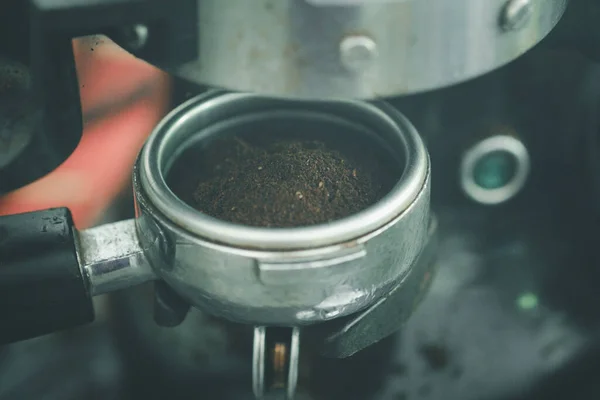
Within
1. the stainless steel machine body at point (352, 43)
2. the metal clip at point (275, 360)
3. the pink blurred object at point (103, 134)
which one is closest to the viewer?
the stainless steel machine body at point (352, 43)

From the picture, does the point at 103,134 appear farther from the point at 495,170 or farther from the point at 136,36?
the point at 495,170

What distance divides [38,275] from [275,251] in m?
0.17

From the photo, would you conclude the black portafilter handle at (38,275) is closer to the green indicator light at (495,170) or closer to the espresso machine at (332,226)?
the espresso machine at (332,226)

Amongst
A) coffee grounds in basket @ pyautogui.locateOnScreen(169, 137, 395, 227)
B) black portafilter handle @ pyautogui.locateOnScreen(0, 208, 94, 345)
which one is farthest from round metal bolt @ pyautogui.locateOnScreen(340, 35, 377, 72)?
black portafilter handle @ pyautogui.locateOnScreen(0, 208, 94, 345)

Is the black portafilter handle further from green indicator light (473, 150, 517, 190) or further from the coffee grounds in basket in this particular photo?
green indicator light (473, 150, 517, 190)

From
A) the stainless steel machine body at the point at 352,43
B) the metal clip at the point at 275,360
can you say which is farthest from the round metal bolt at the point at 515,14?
the metal clip at the point at 275,360

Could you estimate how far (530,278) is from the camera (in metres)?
0.72

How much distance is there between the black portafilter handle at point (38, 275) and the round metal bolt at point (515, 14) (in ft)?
→ 1.04

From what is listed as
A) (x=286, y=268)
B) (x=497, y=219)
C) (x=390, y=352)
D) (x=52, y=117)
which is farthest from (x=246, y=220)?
(x=497, y=219)

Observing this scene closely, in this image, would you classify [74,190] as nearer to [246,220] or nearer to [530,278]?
[246,220]

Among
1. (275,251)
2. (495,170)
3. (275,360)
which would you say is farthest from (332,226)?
(495,170)

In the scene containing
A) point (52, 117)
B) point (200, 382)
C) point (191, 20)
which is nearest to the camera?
point (191, 20)

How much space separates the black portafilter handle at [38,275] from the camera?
0.46m

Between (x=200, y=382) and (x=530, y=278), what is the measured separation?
358mm
